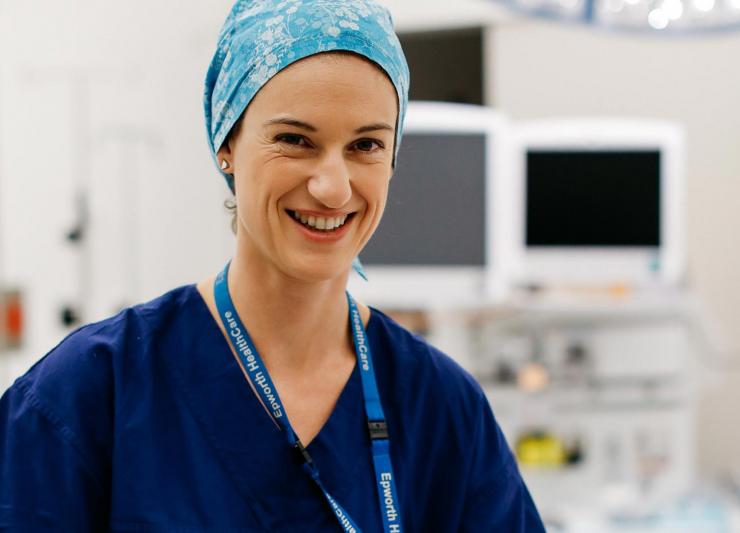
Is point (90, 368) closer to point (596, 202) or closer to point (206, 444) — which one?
point (206, 444)

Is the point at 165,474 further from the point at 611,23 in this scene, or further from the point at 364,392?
the point at 611,23

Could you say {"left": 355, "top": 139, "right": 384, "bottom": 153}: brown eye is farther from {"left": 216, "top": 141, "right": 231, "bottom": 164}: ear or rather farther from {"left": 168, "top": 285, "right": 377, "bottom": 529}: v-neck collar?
{"left": 168, "top": 285, "right": 377, "bottom": 529}: v-neck collar

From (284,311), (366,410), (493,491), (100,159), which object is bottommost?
(493,491)

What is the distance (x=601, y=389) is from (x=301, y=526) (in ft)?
5.91

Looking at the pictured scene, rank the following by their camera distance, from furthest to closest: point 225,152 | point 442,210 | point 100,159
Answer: point 100,159 < point 442,210 < point 225,152

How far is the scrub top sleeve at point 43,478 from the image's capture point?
900 mm

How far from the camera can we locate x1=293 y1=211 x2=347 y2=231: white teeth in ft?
3.06

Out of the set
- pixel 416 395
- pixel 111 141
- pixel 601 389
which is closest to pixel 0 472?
pixel 416 395

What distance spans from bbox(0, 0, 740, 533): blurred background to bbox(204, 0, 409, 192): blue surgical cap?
113 centimetres

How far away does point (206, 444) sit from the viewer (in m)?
0.99

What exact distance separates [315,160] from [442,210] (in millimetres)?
1431

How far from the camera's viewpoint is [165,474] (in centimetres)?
95

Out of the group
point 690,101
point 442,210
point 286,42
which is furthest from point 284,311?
point 690,101

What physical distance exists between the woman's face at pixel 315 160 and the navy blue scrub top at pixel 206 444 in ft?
0.57
